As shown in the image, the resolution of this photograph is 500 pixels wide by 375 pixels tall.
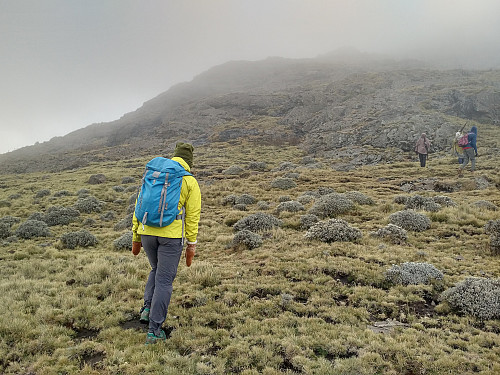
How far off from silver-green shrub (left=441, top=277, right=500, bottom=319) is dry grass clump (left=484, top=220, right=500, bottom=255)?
9.11ft

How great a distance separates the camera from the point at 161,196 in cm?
446

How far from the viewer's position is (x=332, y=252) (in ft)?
28.6

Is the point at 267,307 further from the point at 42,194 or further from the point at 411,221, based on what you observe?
the point at 42,194

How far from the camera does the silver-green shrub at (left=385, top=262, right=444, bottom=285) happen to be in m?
6.85

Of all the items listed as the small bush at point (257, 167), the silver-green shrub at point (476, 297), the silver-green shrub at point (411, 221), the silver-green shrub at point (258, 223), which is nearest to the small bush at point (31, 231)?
the silver-green shrub at point (258, 223)

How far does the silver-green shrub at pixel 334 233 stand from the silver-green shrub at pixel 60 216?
12754 millimetres

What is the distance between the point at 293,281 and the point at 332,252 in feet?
6.76

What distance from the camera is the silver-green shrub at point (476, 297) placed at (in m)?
5.58

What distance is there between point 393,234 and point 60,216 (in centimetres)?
1591

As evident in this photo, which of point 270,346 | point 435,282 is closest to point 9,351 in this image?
point 270,346

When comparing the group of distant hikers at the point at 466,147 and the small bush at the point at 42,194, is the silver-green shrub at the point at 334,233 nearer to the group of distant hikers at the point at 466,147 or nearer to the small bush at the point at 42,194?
the group of distant hikers at the point at 466,147

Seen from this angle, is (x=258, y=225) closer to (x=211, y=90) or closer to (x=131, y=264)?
(x=131, y=264)

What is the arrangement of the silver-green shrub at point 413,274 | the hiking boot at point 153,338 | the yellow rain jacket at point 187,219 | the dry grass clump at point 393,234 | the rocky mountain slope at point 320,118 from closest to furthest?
the yellow rain jacket at point 187,219
the hiking boot at point 153,338
the silver-green shrub at point 413,274
the dry grass clump at point 393,234
the rocky mountain slope at point 320,118

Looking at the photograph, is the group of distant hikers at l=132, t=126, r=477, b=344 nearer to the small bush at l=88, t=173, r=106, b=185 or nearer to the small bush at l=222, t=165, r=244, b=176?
the small bush at l=222, t=165, r=244, b=176
